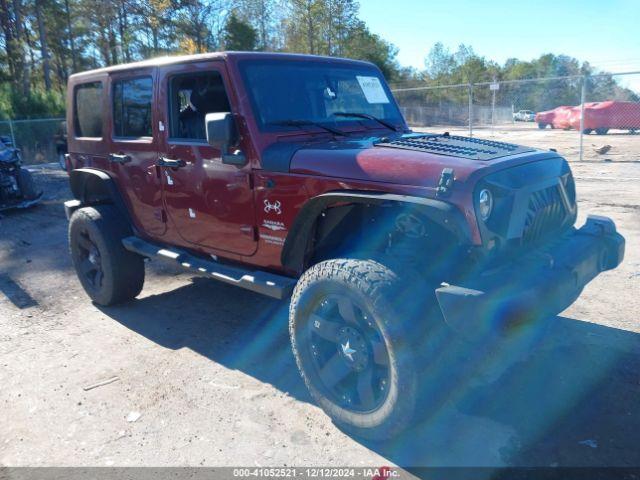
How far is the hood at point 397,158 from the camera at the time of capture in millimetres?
2744

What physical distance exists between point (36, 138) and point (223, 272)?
67.3ft

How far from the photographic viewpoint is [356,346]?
114 inches

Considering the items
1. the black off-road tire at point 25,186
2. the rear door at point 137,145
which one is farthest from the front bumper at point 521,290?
the black off-road tire at point 25,186

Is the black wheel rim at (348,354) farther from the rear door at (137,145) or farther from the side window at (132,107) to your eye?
the side window at (132,107)

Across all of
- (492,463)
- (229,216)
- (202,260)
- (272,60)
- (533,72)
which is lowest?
(492,463)

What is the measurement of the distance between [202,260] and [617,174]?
10246mm

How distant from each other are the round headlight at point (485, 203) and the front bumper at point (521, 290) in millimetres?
298

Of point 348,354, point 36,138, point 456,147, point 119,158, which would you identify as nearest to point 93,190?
point 119,158

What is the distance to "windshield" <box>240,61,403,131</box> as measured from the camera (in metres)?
3.53

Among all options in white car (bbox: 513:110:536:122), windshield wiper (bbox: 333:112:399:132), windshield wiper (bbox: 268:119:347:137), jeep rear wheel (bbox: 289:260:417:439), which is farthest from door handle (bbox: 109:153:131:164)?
white car (bbox: 513:110:536:122)

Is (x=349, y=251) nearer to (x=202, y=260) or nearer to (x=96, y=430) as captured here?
(x=202, y=260)

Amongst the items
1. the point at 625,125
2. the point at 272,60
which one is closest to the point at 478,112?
the point at 625,125

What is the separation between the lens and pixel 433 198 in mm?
2664

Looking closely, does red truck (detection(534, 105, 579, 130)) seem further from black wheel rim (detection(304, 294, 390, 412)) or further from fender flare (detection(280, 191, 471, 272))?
black wheel rim (detection(304, 294, 390, 412))
